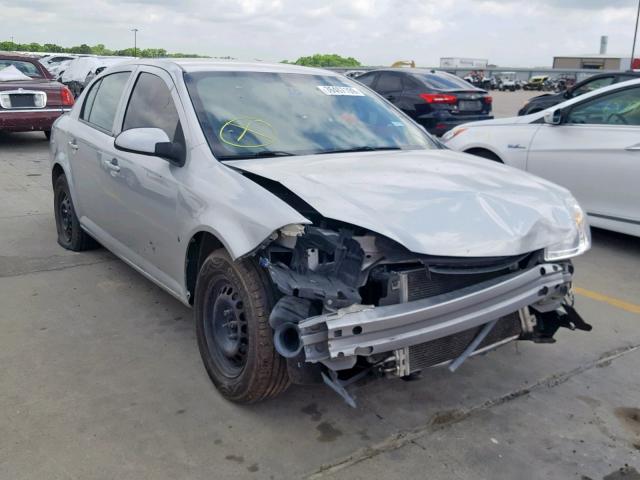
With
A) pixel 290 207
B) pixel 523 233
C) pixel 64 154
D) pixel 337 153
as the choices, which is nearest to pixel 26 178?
pixel 64 154

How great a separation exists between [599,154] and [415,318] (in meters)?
4.27

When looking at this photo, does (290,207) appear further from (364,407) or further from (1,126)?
(1,126)

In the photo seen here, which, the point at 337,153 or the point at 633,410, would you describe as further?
the point at 337,153

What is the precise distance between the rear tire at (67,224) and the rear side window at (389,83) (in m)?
8.16

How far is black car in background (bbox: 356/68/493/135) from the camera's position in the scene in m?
11.8

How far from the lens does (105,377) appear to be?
3.49 meters

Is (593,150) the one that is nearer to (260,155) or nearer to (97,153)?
(260,155)

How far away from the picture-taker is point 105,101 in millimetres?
4980

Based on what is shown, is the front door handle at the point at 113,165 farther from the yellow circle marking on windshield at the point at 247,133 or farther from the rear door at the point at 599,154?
the rear door at the point at 599,154

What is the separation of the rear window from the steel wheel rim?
9701 mm

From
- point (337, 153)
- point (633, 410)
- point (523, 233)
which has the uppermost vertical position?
point (337, 153)

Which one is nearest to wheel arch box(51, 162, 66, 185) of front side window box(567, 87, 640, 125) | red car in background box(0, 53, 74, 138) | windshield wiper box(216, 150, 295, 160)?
windshield wiper box(216, 150, 295, 160)

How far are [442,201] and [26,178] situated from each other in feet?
26.2

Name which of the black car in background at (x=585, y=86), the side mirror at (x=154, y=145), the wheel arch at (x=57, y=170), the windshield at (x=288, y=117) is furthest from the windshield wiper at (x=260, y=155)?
the black car in background at (x=585, y=86)
